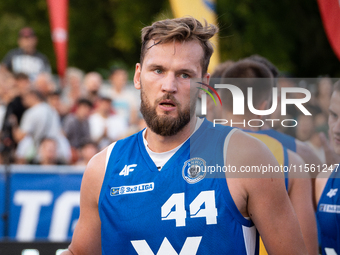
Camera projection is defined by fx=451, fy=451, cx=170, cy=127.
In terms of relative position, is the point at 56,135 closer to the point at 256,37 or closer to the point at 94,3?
the point at 256,37

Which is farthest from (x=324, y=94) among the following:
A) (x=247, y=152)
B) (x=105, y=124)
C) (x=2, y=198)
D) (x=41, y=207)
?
(x=105, y=124)

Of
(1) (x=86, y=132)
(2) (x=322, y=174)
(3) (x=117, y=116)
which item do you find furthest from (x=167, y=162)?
(3) (x=117, y=116)

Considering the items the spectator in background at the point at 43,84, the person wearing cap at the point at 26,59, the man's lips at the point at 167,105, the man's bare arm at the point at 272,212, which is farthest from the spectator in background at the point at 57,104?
the man's bare arm at the point at 272,212

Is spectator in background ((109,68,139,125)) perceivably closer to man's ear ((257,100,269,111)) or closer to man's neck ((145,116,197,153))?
man's ear ((257,100,269,111))

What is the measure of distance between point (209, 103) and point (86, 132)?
5.15 metres

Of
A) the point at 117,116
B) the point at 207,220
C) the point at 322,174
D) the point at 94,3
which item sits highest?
the point at 94,3

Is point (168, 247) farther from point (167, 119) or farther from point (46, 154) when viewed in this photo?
point (46, 154)

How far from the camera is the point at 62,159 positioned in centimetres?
780

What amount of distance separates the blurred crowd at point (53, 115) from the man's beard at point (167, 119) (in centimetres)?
449

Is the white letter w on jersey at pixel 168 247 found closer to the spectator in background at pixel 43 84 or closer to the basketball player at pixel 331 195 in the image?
the basketball player at pixel 331 195

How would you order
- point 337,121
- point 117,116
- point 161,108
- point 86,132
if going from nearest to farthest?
point 161,108, point 337,121, point 86,132, point 117,116

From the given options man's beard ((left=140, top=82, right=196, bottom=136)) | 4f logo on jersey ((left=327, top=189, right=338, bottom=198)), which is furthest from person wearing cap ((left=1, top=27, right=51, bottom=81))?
4f logo on jersey ((left=327, top=189, right=338, bottom=198))

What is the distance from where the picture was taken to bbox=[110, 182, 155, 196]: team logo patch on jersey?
8.87 feet

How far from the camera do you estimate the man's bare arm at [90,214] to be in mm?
2896
